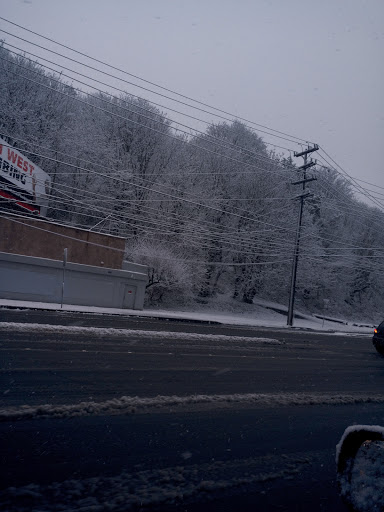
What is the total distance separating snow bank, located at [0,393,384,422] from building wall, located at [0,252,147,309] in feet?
51.9

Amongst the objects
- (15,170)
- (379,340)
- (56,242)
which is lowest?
(379,340)

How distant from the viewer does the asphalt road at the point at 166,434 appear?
Result: 3289mm

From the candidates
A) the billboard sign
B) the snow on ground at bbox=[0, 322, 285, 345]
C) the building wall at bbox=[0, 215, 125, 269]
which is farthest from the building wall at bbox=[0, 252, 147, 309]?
the snow on ground at bbox=[0, 322, 285, 345]

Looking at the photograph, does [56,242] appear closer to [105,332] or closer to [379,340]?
[105,332]

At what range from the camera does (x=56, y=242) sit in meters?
25.7

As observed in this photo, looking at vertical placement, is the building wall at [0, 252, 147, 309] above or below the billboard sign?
below

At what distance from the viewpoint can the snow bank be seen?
4.77 meters

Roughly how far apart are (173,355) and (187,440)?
17.4ft

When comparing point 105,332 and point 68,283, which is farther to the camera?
point 68,283

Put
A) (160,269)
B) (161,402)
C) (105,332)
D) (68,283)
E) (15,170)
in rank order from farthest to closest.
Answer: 1. (160,269)
2. (15,170)
3. (68,283)
4. (105,332)
5. (161,402)

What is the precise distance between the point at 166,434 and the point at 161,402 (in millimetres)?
1119

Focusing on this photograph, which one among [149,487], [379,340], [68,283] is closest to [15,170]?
[68,283]

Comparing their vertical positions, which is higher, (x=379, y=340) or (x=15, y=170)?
(x=15, y=170)

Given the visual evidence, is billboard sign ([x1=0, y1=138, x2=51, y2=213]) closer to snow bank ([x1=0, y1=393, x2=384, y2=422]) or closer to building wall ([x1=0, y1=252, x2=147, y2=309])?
building wall ([x1=0, y1=252, x2=147, y2=309])
